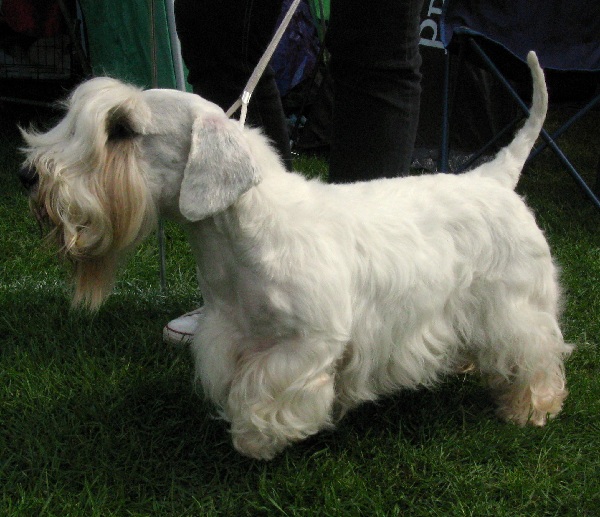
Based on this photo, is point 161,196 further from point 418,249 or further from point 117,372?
point 117,372

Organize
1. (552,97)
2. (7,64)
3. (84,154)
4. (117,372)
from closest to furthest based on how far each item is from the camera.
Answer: (84,154)
(117,372)
(552,97)
(7,64)

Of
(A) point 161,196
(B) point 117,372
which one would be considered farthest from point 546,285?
(B) point 117,372

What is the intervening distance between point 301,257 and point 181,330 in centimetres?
89

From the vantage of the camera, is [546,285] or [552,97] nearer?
[546,285]

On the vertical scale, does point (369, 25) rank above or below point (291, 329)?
above

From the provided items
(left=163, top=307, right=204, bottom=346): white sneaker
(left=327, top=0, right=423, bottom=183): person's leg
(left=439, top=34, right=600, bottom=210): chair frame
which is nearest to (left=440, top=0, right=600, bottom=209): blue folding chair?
(left=439, top=34, right=600, bottom=210): chair frame

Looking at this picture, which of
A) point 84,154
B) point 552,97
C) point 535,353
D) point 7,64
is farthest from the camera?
point 7,64

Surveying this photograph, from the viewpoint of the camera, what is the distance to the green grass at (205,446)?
1.93 metres

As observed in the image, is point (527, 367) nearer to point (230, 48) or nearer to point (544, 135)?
point (230, 48)

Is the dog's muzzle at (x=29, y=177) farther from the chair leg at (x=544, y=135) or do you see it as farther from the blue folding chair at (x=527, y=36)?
the blue folding chair at (x=527, y=36)

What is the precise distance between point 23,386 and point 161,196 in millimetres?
916

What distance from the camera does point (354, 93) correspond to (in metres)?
2.49

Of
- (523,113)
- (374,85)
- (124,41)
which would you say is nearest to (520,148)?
(374,85)

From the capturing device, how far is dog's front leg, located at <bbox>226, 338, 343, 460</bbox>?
6.28 feet
